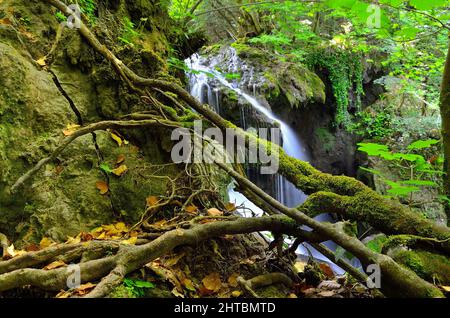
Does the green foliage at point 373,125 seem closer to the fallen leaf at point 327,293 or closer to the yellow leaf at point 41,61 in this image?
the fallen leaf at point 327,293

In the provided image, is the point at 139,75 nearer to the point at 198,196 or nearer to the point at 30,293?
the point at 198,196

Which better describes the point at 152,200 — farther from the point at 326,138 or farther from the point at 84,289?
the point at 326,138

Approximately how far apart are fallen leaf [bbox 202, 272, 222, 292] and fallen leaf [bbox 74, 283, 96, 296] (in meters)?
0.84

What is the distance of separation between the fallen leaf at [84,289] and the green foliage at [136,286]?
198mm

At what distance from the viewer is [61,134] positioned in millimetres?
3117

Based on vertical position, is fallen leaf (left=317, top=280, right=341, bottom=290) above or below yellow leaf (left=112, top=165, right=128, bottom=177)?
below

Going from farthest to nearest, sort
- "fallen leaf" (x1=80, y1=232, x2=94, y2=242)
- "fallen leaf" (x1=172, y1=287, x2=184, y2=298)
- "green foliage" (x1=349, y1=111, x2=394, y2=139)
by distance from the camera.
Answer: "green foliage" (x1=349, y1=111, x2=394, y2=139) → "fallen leaf" (x1=80, y1=232, x2=94, y2=242) → "fallen leaf" (x1=172, y1=287, x2=184, y2=298)

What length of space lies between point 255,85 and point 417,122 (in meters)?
6.66

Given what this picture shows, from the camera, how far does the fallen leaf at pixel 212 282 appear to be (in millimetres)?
2498

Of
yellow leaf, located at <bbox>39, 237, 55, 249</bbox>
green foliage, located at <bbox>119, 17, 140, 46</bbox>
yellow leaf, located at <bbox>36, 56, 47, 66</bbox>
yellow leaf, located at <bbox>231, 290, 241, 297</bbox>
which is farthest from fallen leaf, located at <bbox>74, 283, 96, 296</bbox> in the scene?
green foliage, located at <bbox>119, 17, 140, 46</bbox>

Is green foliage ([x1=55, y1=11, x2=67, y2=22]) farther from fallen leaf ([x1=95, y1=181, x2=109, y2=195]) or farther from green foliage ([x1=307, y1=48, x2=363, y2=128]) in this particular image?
green foliage ([x1=307, y1=48, x2=363, y2=128])

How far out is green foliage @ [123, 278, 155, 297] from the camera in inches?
81.5

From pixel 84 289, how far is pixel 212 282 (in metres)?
0.95

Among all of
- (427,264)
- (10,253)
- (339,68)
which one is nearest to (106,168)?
(10,253)
